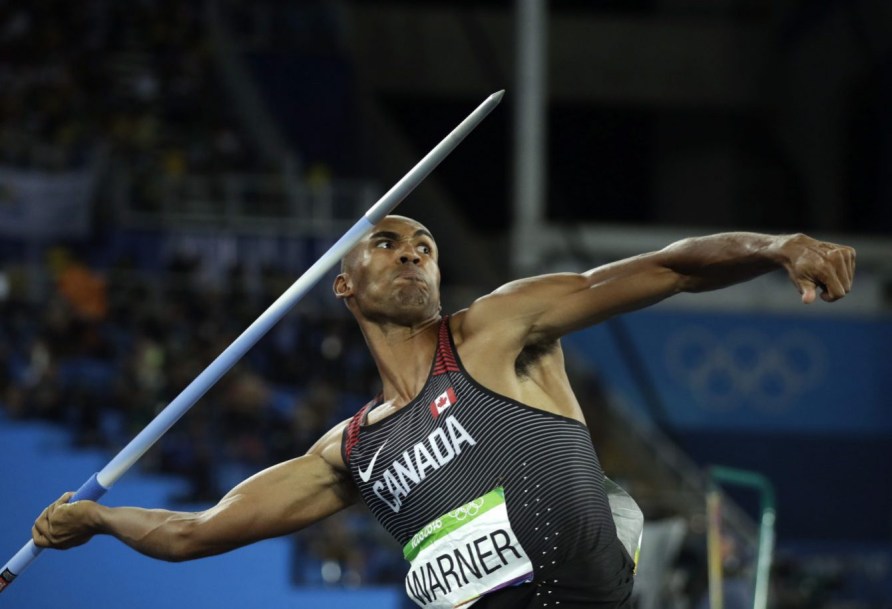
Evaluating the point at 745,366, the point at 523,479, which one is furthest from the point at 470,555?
the point at 745,366

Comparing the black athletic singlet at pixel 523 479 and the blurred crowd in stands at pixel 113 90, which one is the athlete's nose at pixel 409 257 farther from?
the blurred crowd in stands at pixel 113 90

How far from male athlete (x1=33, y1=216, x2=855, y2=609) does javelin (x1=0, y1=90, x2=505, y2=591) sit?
223 mm

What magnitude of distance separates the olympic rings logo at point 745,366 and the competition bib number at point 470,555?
12.9 metres

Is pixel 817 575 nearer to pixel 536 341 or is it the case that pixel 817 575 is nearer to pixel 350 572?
pixel 350 572

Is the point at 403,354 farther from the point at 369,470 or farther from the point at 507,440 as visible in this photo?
the point at 507,440

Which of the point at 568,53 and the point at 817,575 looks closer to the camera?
the point at 817,575

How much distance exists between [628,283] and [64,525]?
2143 millimetres

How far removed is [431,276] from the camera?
4254 mm

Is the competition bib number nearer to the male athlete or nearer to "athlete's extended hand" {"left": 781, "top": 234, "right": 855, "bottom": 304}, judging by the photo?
the male athlete

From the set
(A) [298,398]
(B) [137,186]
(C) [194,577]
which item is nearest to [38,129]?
(B) [137,186]

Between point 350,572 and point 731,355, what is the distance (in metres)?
7.70

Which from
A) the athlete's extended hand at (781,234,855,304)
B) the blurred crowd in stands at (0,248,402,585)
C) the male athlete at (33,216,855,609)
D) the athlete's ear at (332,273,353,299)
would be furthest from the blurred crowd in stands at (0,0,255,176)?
the athlete's extended hand at (781,234,855,304)

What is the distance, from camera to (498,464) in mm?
3791

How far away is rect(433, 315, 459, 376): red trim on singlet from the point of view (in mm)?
3929
